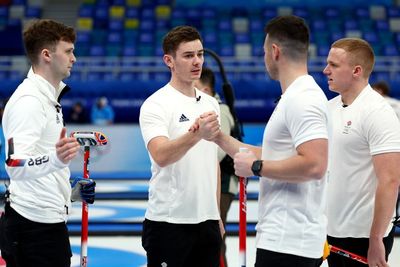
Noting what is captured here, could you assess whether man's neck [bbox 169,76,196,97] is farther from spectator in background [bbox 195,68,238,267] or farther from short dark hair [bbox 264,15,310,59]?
spectator in background [bbox 195,68,238,267]

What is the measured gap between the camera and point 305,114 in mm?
3398

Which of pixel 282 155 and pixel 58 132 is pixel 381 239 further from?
pixel 58 132

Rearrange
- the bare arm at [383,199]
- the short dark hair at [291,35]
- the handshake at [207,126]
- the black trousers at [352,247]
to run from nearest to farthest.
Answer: the short dark hair at [291,35]
the handshake at [207,126]
the bare arm at [383,199]
the black trousers at [352,247]

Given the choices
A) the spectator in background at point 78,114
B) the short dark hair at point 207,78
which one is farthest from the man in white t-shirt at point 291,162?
the spectator in background at point 78,114

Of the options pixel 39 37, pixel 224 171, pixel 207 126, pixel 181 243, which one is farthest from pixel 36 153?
pixel 224 171

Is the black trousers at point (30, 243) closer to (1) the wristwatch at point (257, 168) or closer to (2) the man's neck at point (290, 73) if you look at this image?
(1) the wristwatch at point (257, 168)

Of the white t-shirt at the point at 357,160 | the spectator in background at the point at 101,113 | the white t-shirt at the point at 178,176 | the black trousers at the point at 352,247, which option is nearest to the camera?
the white t-shirt at the point at 357,160

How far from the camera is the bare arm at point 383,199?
13.5 ft

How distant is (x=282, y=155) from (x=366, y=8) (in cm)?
2441

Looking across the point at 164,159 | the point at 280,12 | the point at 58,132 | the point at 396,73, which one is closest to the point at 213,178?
the point at 164,159

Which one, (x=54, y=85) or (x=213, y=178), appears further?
(x=213, y=178)

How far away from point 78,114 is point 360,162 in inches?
562

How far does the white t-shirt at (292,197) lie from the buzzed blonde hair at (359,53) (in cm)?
98

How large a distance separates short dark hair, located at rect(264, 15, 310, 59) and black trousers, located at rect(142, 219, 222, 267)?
57.9 inches
